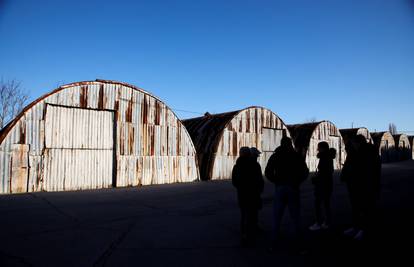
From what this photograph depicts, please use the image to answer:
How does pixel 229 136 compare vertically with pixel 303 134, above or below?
below

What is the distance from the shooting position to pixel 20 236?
6.57m

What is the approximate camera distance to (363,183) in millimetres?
6715

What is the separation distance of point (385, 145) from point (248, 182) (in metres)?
45.5

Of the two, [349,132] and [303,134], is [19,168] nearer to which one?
[303,134]

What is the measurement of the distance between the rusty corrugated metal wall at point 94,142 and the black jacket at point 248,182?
36.2ft

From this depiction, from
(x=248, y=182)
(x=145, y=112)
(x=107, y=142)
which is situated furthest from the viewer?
(x=145, y=112)

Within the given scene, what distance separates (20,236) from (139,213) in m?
3.27

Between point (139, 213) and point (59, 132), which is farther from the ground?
point (59, 132)

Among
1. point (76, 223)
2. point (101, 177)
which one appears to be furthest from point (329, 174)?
point (101, 177)

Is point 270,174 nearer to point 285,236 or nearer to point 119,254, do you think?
point 285,236

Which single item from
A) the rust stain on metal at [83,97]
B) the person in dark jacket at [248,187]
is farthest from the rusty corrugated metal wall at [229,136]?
the person in dark jacket at [248,187]

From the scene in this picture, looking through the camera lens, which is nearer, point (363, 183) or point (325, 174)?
point (363, 183)

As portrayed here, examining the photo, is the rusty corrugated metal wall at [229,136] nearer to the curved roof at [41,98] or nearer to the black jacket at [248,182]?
the curved roof at [41,98]

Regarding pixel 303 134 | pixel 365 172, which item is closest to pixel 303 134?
pixel 303 134
